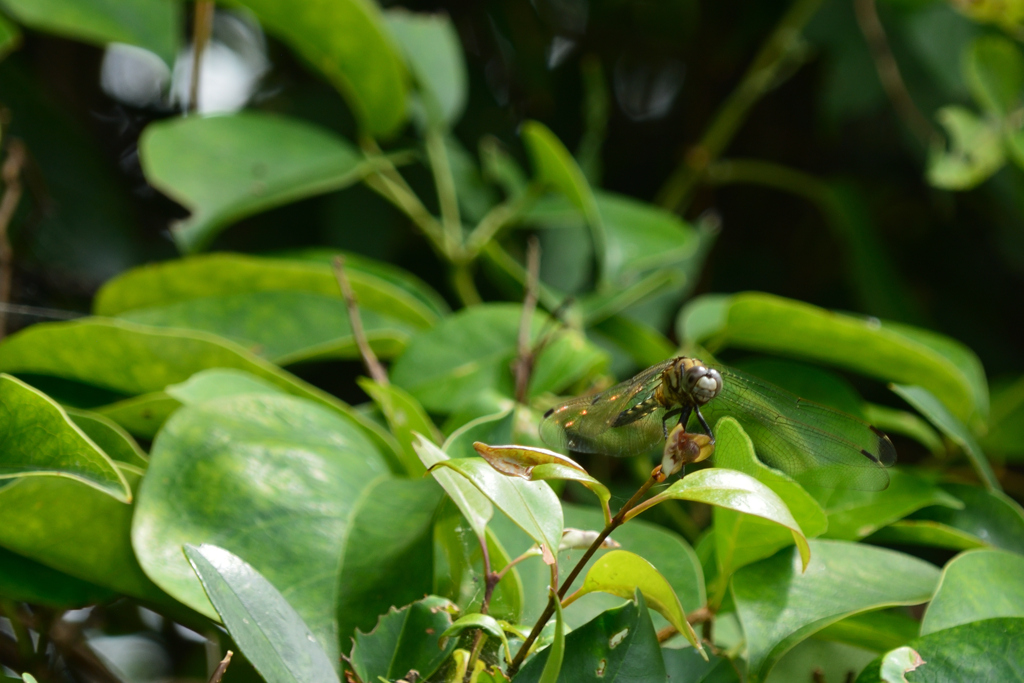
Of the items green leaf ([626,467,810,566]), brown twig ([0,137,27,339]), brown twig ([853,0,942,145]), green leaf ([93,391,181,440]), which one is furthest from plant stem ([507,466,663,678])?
brown twig ([853,0,942,145])

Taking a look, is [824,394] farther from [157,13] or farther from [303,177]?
[157,13]

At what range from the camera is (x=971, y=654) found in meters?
0.38

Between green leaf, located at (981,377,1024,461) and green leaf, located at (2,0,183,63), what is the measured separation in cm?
96

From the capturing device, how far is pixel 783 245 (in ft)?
4.87

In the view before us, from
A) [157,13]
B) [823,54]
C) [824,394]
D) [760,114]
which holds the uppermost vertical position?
[157,13]

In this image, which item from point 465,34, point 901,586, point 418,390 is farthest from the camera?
point 465,34

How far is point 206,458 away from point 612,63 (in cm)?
120

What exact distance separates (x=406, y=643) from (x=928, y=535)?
0.37 m

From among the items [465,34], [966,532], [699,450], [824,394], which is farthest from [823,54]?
[699,450]

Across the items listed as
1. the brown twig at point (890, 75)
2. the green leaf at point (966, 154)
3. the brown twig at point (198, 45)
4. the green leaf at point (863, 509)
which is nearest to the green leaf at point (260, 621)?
the green leaf at point (863, 509)

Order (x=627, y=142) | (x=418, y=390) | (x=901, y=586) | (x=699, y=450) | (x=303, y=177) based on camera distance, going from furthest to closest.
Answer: (x=627, y=142) < (x=303, y=177) < (x=418, y=390) < (x=901, y=586) < (x=699, y=450)

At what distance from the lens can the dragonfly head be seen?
0.43 metres

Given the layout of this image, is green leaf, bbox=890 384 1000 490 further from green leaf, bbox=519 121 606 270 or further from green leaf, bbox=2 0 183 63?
green leaf, bbox=2 0 183 63

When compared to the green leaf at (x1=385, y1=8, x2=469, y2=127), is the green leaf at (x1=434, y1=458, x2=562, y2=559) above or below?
below
